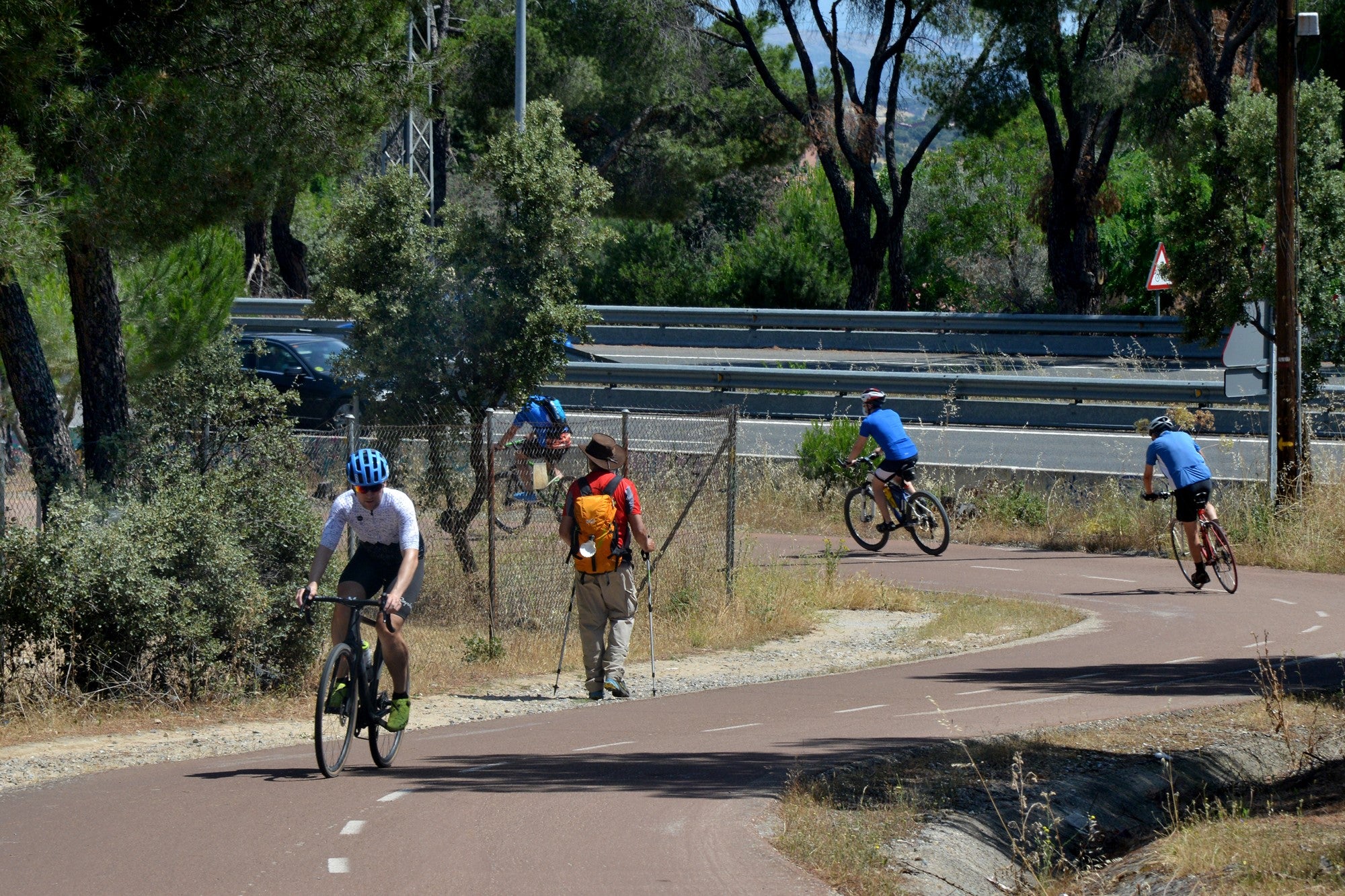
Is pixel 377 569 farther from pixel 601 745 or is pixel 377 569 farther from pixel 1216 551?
pixel 1216 551

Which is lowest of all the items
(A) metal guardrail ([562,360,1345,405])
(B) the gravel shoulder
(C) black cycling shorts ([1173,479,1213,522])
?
(B) the gravel shoulder

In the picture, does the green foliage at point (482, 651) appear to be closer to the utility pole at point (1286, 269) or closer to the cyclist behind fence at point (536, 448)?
the cyclist behind fence at point (536, 448)

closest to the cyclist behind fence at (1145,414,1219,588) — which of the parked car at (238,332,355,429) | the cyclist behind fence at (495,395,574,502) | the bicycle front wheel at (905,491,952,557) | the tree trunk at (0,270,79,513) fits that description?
the bicycle front wheel at (905,491,952,557)

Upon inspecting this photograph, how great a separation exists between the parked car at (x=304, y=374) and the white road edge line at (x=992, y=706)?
15.2 meters

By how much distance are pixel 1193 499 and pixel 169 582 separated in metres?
10.1

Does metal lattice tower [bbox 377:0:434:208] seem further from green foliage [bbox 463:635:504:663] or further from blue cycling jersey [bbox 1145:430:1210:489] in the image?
blue cycling jersey [bbox 1145:430:1210:489]

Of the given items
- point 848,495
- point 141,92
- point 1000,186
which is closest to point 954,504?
point 848,495

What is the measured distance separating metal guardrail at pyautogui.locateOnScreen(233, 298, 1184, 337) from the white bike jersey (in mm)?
22089

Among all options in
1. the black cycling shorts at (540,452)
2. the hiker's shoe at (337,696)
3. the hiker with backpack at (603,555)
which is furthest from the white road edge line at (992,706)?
the black cycling shorts at (540,452)

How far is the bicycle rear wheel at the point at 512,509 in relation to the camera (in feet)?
47.9

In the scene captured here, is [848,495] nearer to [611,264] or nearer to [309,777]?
[309,777]

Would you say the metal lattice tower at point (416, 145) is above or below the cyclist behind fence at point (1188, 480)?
above

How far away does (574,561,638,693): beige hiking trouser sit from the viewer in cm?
1105

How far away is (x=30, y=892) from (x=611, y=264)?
130 feet
